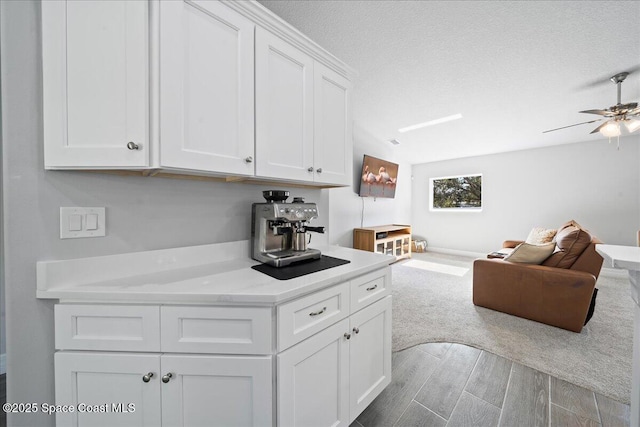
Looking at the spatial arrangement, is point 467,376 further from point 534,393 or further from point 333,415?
point 333,415

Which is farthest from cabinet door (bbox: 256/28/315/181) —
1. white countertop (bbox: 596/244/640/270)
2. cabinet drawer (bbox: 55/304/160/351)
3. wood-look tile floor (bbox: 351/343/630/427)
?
wood-look tile floor (bbox: 351/343/630/427)

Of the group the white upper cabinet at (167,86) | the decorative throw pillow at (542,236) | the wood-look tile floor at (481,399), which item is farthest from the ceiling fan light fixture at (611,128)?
the white upper cabinet at (167,86)

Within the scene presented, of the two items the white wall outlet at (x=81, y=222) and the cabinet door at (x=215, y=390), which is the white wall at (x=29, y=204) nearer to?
the white wall outlet at (x=81, y=222)

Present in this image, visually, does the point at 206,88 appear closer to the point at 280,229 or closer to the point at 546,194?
the point at 280,229

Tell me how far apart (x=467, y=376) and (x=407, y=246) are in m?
3.54

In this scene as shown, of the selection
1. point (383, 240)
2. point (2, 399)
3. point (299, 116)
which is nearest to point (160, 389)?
point (2, 399)

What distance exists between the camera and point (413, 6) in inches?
65.3

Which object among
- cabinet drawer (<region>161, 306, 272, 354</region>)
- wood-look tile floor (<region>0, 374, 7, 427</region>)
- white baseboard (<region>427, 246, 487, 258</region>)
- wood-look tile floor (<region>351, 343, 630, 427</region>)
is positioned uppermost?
cabinet drawer (<region>161, 306, 272, 354</region>)

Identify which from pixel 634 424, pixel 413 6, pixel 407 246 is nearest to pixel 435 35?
pixel 413 6

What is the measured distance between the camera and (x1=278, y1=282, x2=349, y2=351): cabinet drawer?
0.88 metres

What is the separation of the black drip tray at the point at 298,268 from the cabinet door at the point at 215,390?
34 centimetres

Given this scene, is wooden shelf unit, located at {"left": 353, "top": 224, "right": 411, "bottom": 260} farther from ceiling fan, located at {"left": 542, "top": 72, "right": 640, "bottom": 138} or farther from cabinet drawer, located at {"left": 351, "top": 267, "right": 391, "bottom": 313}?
ceiling fan, located at {"left": 542, "top": 72, "right": 640, "bottom": 138}

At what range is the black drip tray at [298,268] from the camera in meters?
1.07

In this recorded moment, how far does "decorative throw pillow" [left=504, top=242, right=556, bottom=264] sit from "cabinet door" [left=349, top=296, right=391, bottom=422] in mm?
2032
